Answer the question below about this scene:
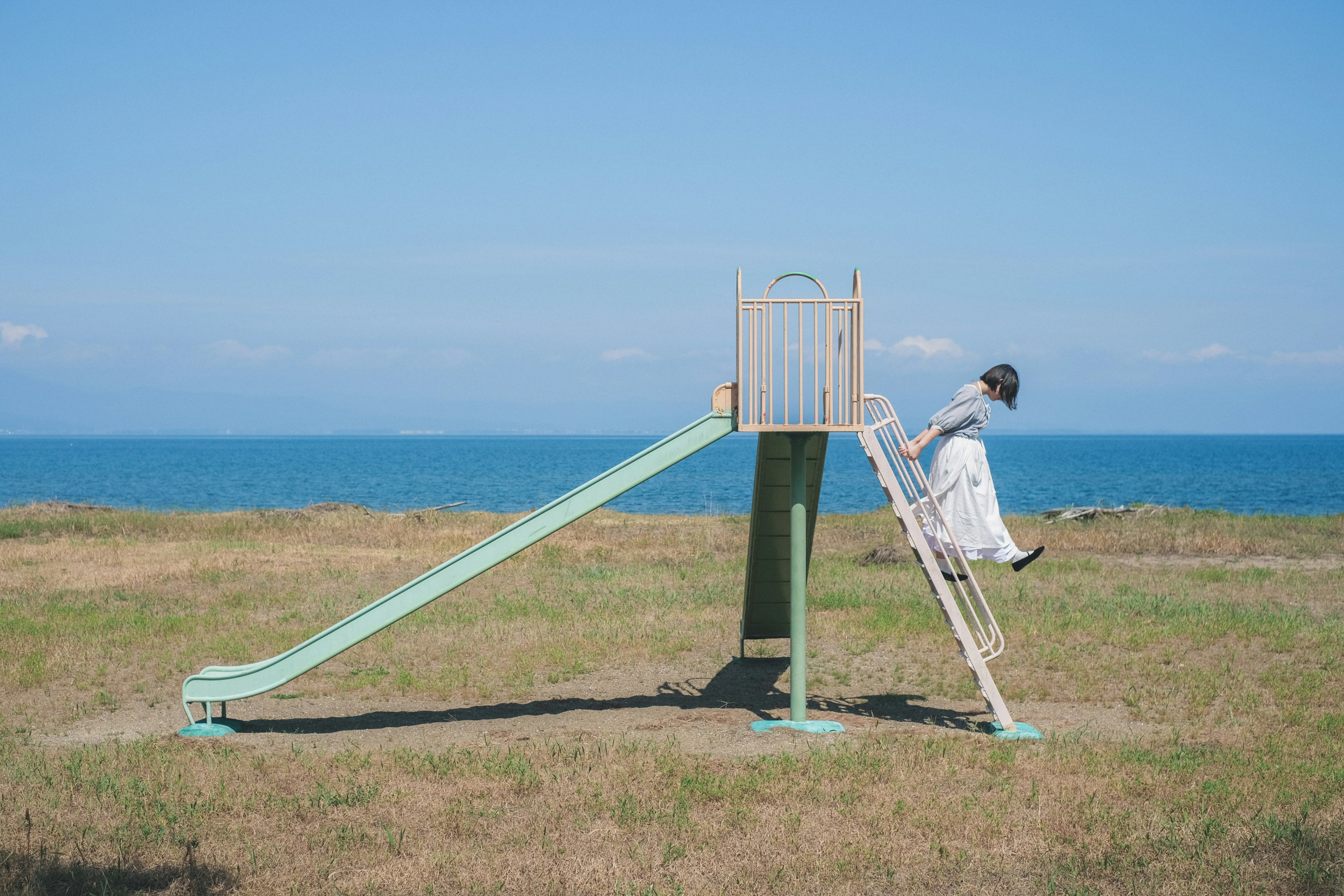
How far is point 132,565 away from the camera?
1812 cm

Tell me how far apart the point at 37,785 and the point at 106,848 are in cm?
146

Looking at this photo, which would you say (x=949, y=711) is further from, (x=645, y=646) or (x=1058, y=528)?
(x=1058, y=528)

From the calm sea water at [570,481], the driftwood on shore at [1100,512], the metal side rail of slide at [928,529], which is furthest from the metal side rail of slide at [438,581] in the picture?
the driftwood on shore at [1100,512]

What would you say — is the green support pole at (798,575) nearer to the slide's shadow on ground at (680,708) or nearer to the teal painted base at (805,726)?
the teal painted base at (805,726)

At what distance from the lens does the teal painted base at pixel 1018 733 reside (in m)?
8.75

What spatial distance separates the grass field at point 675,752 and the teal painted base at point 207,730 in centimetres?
33

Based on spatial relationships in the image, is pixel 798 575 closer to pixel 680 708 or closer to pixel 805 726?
pixel 805 726

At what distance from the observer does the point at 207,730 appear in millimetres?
9242

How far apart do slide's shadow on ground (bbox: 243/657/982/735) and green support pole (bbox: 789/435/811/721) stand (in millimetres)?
576

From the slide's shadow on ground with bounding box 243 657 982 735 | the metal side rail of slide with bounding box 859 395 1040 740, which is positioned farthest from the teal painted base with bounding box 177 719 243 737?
the metal side rail of slide with bounding box 859 395 1040 740

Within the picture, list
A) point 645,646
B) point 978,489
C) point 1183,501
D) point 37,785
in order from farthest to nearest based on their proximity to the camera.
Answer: point 1183,501
point 645,646
point 978,489
point 37,785

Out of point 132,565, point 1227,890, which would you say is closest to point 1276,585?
point 1227,890

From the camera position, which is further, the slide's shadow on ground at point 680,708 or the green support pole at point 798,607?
the slide's shadow on ground at point 680,708

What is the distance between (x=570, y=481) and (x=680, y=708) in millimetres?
78980
